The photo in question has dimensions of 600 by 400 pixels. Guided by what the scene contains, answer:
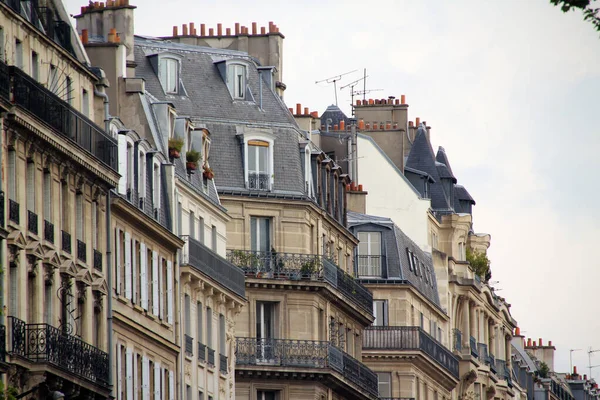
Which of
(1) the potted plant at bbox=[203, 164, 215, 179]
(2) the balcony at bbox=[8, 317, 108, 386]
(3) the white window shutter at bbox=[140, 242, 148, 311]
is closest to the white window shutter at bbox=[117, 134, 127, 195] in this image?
(3) the white window shutter at bbox=[140, 242, 148, 311]

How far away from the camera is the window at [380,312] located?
85.3 meters

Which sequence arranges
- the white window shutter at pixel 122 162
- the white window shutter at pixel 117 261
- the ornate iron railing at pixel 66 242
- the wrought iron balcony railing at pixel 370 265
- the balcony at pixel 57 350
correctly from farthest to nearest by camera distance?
the wrought iron balcony railing at pixel 370 265 < the white window shutter at pixel 122 162 < the white window shutter at pixel 117 261 < the ornate iron railing at pixel 66 242 < the balcony at pixel 57 350

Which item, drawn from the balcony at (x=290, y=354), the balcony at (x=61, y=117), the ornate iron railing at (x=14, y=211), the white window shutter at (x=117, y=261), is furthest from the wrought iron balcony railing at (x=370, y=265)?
the ornate iron railing at (x=14, y=211)

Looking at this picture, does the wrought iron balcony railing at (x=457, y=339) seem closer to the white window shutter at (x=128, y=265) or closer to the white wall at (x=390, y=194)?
the white wall at (x=390, y=194)

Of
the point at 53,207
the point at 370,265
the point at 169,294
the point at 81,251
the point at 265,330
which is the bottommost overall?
the point at 81,251

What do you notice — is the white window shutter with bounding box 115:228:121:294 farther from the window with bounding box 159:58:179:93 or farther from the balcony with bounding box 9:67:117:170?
the window with bounding box 159:58:179:93

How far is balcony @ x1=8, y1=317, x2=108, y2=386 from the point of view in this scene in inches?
1716

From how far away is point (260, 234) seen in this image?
7069 centimetres

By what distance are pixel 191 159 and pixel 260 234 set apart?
10230mm

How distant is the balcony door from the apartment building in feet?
64.5

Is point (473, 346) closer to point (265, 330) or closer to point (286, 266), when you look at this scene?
point (286, 266)

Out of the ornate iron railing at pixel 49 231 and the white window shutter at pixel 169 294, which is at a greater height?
the white window shutter at pixel 169 294

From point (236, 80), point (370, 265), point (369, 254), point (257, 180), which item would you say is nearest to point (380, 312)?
point (370, 265)

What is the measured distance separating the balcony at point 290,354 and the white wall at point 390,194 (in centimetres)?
1795
